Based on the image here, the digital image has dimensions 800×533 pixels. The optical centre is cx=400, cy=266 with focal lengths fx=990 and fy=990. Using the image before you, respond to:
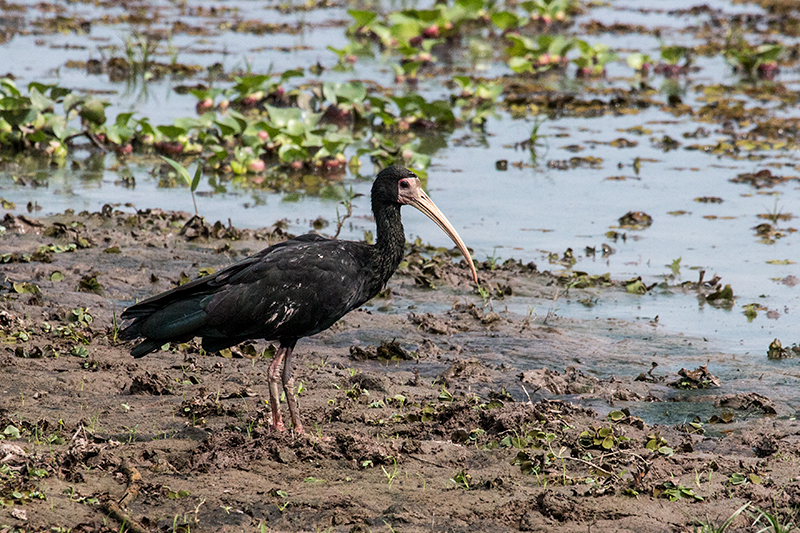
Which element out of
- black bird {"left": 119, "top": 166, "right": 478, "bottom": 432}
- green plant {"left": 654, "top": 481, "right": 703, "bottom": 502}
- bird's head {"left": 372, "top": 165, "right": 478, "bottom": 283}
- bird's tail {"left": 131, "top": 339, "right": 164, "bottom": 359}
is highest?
bird's head {"left": 372, "top": 165, "right": 478, "bottom": 283}

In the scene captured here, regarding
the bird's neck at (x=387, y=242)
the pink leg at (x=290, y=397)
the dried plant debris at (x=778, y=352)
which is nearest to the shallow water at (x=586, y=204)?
the dried plant debris at (x=778, y=352)

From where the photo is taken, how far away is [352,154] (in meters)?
11.6

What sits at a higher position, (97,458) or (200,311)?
(200,311)

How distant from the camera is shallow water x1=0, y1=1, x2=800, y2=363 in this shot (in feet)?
24.1

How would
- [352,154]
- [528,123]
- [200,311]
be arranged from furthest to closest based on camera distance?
[528,123], [352,154], [200,311]

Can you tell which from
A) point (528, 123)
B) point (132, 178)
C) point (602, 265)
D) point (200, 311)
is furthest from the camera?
point (528, 123)

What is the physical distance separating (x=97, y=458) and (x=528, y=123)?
9887mm

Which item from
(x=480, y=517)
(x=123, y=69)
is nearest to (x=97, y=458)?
(x=480, y=517)

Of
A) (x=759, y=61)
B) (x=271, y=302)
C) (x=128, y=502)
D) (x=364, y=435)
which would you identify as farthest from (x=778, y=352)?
(x=759, y=61)

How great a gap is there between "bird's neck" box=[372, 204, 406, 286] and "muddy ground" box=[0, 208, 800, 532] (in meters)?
0.69

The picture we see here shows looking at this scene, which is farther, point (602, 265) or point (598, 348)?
point (602, 265)

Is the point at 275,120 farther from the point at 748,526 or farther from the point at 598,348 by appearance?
the point at 748,526

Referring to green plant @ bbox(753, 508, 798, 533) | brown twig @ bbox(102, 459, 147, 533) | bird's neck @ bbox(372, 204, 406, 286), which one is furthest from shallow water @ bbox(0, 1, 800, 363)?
brown twig @ bbox(102, 459, 147, 533)

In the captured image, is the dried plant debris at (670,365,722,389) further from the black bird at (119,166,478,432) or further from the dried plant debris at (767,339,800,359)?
the black bird at (119,166,478,432)
